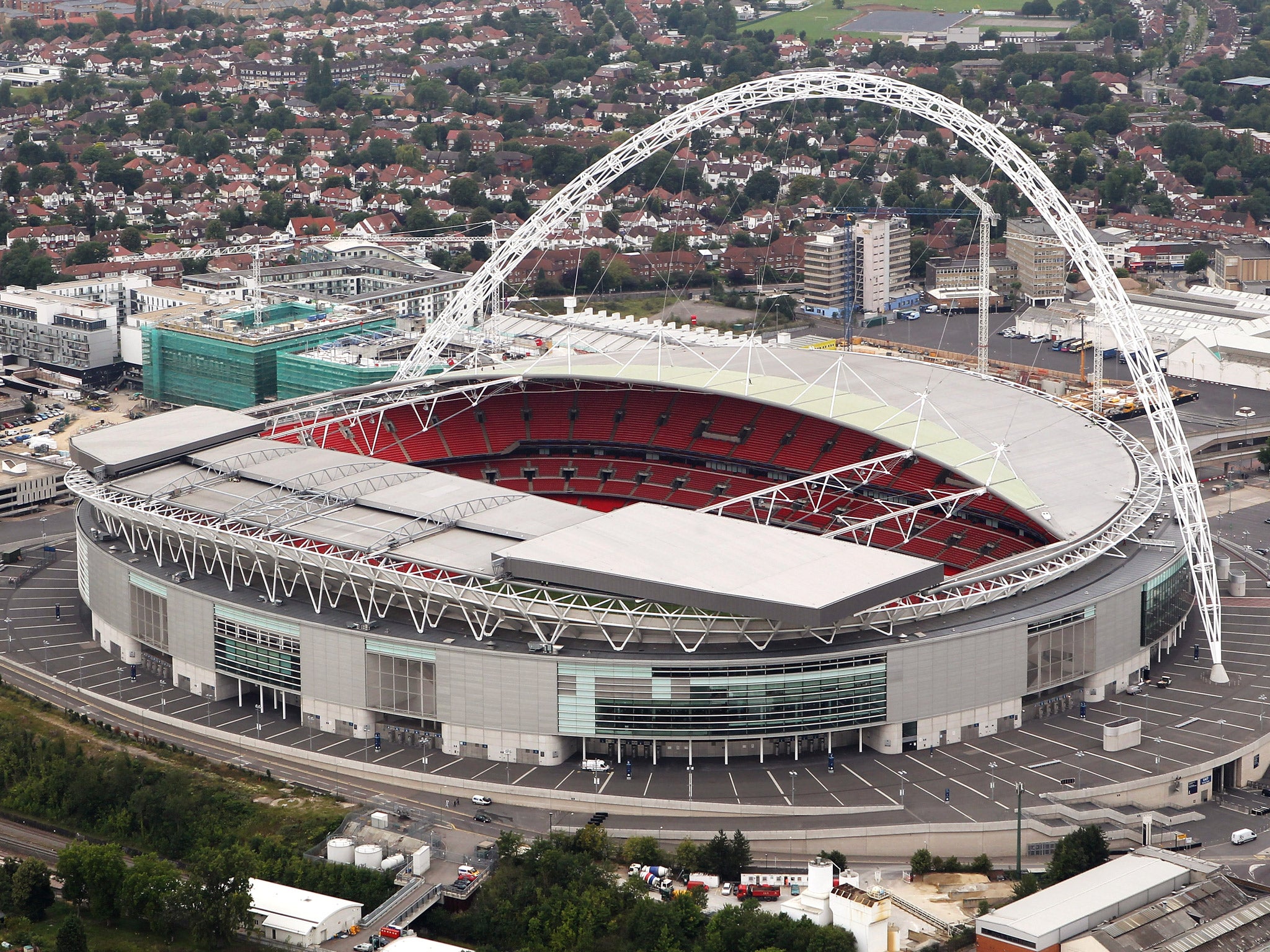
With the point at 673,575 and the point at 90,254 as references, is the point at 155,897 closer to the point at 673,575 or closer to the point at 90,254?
the point at 673,575

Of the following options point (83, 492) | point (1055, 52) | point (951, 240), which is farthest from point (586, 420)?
point (1055, 52)

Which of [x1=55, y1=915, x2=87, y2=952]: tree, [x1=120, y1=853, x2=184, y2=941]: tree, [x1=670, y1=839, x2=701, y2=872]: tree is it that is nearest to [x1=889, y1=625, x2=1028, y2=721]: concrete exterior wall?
[x1=670, y1=839, x2=701, y2=872]: tree

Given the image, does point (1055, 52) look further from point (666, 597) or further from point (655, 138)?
point (666, 597)

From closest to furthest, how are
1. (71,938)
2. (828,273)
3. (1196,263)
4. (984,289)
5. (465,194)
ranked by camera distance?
(71,938), (984,289), (828,273), (1196,263), (465,194)

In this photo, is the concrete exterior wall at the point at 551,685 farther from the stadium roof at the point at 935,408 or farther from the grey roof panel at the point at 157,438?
the grey roof panel at the point at 157,438

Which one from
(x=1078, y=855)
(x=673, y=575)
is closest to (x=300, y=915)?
(x=673, y=575)

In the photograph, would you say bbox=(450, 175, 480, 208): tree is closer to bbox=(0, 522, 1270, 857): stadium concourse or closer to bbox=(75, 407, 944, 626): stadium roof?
bbox=(75, 407, 944, 626): stadium roof

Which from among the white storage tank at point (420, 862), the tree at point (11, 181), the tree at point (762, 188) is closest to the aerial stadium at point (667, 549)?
the white storage tank at point (420, 862)
